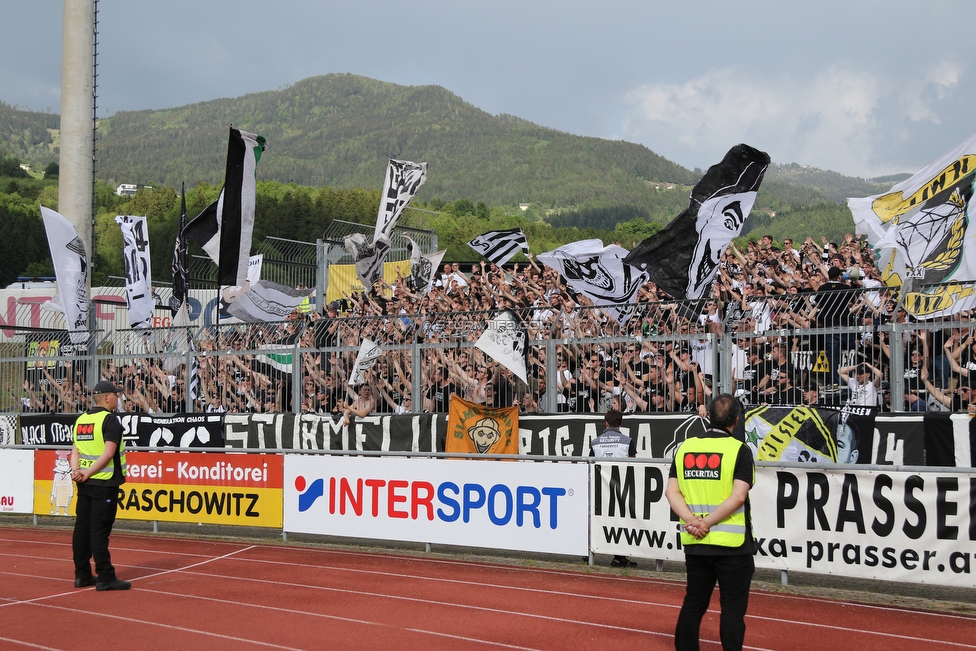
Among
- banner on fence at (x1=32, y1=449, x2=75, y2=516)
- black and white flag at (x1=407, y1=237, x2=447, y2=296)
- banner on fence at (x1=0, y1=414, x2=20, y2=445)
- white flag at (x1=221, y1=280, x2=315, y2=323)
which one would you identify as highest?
black and white flag at (x1=407, y1=237, x2=447, y2=296)

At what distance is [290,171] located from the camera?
188500 mm

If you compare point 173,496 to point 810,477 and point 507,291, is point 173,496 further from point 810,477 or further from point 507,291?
point 810,477

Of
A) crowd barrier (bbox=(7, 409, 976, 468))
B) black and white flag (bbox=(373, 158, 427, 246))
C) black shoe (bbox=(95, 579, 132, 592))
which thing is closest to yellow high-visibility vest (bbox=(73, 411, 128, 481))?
black shoe (bbox=(95, 579, 132, 592))

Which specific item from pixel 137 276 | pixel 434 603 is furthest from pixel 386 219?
pixel 434 603

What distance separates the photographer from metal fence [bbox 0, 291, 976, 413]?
36.8 feet

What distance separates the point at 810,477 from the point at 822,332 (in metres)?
2.45

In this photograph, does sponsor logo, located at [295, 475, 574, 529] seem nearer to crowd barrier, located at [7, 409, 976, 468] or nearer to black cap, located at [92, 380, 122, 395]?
crowd barrier, located at [7, 409, 976, 468]

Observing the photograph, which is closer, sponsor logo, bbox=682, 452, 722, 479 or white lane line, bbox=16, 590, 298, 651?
sponsor logo, bbox=682, 452, 722, 479

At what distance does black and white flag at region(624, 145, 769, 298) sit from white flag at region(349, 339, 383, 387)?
4.81 metres

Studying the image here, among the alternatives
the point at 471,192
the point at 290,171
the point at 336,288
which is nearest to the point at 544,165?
the point at 471,192

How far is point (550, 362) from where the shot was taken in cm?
1364

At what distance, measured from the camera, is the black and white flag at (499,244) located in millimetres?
18484

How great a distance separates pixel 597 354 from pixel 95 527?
679 cm

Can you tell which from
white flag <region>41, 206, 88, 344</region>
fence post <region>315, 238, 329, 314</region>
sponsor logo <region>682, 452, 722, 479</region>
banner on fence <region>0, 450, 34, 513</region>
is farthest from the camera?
fence post <region>315, 238, 329, 314</region>
